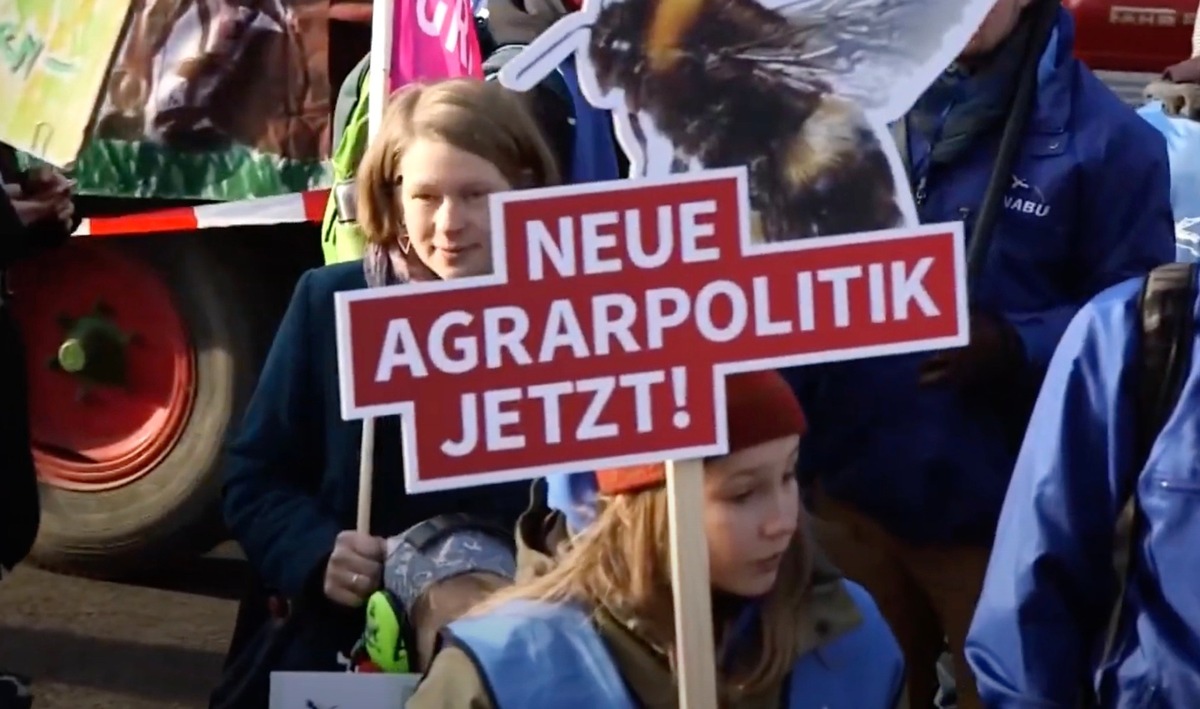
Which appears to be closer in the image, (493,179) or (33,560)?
(493,179)

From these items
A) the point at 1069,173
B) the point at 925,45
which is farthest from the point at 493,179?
the point at 1069,173

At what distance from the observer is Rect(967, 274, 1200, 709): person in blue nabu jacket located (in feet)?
7.01

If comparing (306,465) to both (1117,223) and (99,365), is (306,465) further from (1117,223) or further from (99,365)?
(99,365)

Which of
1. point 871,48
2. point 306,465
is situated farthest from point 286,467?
point 871,48

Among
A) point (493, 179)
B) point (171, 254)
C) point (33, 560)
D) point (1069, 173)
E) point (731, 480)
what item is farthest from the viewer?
point (33, 560)

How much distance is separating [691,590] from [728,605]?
17cm

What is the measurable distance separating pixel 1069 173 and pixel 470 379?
3.70ft

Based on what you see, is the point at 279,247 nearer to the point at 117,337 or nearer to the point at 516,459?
the point at 117,337

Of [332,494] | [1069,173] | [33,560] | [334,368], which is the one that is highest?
[1069,173]

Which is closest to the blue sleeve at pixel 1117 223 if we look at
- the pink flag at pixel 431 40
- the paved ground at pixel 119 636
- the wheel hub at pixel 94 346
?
the pink flag at pixel 431 40

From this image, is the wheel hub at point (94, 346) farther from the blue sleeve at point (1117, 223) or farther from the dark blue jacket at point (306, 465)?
the blue sleeve at point (1117, 223)

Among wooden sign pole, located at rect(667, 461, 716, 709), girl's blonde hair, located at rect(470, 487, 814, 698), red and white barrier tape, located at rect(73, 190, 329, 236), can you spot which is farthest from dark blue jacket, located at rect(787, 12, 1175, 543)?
red and white barrier tape, located at rect(73, 190, 329, 236)

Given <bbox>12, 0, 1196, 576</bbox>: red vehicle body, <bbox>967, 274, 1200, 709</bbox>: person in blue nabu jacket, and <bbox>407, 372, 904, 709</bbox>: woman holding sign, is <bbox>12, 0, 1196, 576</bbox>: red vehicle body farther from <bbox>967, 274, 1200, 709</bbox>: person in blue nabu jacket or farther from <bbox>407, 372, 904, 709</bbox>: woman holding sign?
<bbox>967, 274, 1200, 709</bbox>: person in blue nabu jacket

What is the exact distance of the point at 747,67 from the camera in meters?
A: 2.27
